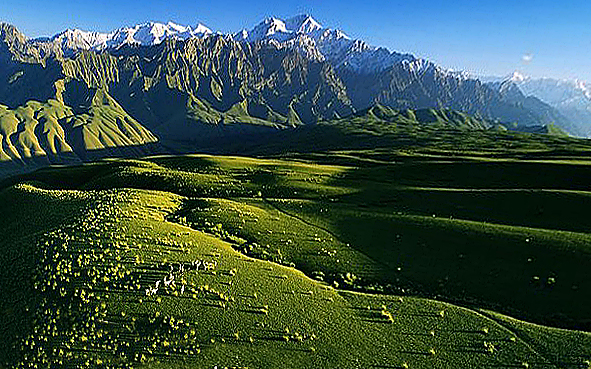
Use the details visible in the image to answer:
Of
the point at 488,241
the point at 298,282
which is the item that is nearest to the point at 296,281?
the point at 298,282

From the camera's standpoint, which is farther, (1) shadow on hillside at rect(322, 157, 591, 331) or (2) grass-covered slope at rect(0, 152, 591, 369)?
(1) shadow on hillside at rect(322, 157, 591, 331)

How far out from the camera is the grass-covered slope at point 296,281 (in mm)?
29312

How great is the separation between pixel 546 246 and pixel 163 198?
5830 cm

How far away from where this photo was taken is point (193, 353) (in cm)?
2842

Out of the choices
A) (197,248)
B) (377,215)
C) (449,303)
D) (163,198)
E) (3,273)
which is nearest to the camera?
(449,303)

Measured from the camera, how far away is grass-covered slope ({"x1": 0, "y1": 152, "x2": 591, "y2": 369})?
29.3 m

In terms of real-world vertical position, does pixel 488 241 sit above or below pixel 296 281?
above

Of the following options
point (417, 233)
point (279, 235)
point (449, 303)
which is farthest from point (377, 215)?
point (449, 303)

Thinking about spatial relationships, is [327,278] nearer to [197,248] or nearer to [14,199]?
[197,248]

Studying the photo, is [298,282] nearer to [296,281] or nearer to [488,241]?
[296,281]

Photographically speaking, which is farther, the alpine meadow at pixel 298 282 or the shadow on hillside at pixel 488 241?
the shadow on hillside at pixel 488 241

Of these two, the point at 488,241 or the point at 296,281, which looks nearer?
the point at 296,281

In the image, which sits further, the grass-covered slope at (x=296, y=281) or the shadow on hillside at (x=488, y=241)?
the shadow on hillside at (x=488, y=241)

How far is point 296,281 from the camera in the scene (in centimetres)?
4053
